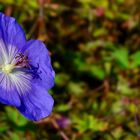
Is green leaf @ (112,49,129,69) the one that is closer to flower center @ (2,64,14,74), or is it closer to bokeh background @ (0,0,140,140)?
bokeh background @ (0,0,140,140)

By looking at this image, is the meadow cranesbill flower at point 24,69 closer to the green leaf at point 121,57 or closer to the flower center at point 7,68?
the flower center at point 7,68

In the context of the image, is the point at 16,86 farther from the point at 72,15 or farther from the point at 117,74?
the point at 72,15

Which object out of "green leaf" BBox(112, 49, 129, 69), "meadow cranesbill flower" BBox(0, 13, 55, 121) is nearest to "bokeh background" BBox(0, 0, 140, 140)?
"green leaf" BBox(112, 49, 129, 69)

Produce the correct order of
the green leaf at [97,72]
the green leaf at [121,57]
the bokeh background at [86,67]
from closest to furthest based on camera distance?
the bokeh background at [86,67] < the green leaf at [121,57] < the green leaf at [97,72]

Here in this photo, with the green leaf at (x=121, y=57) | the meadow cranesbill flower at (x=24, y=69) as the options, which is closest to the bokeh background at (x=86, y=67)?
the green leaf at (x=121, y=57)

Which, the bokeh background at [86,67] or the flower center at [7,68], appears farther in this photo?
the bokeh background at [86,67]

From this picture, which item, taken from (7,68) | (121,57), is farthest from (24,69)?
(121,57)

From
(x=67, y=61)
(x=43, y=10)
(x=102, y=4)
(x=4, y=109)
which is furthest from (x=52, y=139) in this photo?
(x=102, y=4)
